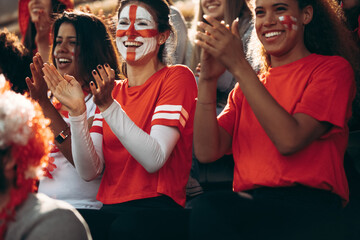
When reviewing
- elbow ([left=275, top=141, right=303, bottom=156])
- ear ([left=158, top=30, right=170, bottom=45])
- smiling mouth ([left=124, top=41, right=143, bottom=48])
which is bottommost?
elbow ([left=275, top=141, right=303, bottom=156])

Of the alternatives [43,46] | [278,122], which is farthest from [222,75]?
[43,46]

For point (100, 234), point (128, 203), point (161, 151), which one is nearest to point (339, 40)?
point (161, 151)

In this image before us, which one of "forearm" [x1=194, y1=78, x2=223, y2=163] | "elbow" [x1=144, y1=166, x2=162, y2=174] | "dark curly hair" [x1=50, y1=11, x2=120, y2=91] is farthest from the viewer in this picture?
"dark curly hair" [x1=50, y1=11, x2=120, y2=91]

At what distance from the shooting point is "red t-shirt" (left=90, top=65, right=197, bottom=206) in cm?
263

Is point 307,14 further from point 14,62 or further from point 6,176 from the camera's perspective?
point 14,62

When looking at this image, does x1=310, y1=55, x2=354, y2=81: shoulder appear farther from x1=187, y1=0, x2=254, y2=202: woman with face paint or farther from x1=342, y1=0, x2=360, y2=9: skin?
x1=342, y1=0, x2=360, y2=9: skin

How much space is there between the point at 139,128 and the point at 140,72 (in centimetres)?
51

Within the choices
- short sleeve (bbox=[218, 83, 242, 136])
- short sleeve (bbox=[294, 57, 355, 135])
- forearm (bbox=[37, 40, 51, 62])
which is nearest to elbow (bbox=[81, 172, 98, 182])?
short sleeve (bbox=[218, 83, 242, 136])

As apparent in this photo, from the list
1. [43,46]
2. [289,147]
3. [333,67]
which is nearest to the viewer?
[289,147]

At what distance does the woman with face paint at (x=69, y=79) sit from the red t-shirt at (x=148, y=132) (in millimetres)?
194

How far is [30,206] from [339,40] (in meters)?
1.62

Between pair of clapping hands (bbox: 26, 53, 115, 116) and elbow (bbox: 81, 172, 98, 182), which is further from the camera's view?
elbow (bbox: 81, 172, 98, 182)

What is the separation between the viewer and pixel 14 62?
3459 mm

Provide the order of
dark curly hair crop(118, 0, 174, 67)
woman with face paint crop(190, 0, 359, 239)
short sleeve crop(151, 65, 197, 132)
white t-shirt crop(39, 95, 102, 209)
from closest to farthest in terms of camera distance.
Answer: woman with face paint crop(190, 0, 359, 239), short sleeve crop(151, 65, 197, 132), white t-shirt crop(39, 95, 102, 209), dark curly hair crop(118, 0, 174, 67)
